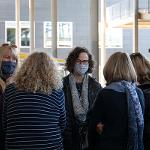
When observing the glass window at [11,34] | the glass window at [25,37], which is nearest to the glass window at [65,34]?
the glass window at [25,37]

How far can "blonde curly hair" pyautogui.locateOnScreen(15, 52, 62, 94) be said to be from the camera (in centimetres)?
276

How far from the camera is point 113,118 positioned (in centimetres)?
288

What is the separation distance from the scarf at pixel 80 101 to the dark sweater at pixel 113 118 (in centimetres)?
46

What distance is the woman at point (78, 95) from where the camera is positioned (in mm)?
3389

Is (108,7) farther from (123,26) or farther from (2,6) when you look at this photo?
(2,6)

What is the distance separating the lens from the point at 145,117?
312cm

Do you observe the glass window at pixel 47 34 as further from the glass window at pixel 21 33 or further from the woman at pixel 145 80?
the woman at pixel 145 80

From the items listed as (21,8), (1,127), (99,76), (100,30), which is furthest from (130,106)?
(21,8)

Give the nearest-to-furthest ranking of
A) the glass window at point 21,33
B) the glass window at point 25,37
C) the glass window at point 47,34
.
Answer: the glass window at point 47,34, the glass window at point 21,33, the glass window at point 25,37

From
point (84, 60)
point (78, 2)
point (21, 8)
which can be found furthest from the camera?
point (21, 8)

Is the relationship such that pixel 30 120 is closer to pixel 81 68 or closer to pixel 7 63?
pixel 7 63

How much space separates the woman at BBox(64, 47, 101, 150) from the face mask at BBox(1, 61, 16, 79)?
50 cm

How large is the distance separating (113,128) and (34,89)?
650 millimetres

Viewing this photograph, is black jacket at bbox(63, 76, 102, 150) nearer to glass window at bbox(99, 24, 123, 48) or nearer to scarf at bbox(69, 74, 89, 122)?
scarf at bbox(69, 74, 89, 122)
